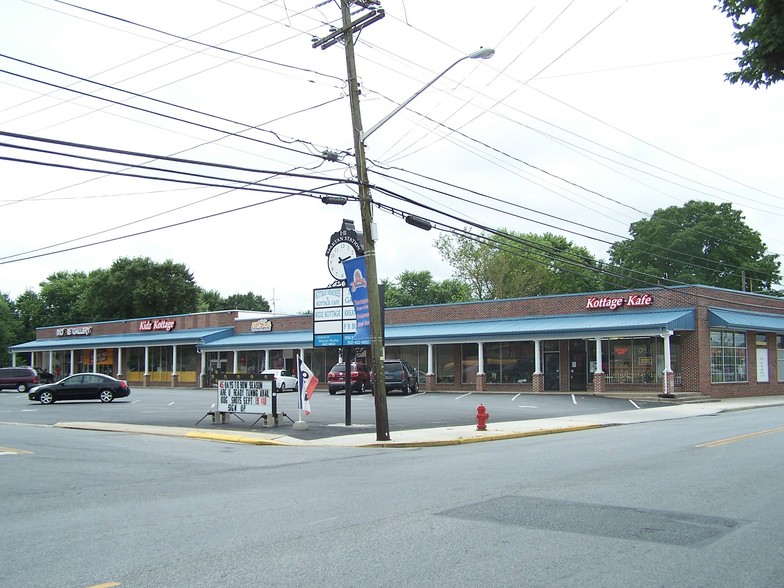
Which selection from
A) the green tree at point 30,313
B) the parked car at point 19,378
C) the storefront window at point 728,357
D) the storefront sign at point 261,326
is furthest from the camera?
the green tree at point 30,313

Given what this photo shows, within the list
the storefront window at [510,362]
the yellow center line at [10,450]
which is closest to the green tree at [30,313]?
the storefront window at [510,362]

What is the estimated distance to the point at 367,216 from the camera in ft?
59.7

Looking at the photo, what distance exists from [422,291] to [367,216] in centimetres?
6604

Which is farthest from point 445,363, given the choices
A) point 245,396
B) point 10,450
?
point 10,450

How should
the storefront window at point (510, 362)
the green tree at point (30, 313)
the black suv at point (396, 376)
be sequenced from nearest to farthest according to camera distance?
the black suv at point (396, 376) < the storefront window at point (510, 362) < the green tree at point (30, 313)

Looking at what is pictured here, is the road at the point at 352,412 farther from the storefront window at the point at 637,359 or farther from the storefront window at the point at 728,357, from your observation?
the storefront window at the point at 728,357

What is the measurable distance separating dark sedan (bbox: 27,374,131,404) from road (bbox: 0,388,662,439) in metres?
0.45

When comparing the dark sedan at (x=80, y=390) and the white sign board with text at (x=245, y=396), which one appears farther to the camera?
the dark sedan at (x=80, y=390)

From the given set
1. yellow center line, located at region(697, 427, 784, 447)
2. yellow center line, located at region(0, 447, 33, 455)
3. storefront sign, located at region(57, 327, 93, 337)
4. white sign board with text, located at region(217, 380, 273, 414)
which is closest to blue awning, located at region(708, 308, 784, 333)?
yellow center line, located at region(697, 427, 784, 447)

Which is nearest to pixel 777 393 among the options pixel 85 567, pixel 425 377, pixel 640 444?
pixel 425 377

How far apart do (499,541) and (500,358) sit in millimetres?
35456

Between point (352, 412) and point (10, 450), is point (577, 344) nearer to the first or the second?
point (352, 412)

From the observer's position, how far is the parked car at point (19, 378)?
157ft

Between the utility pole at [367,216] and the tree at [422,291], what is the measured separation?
6408 centimetres
